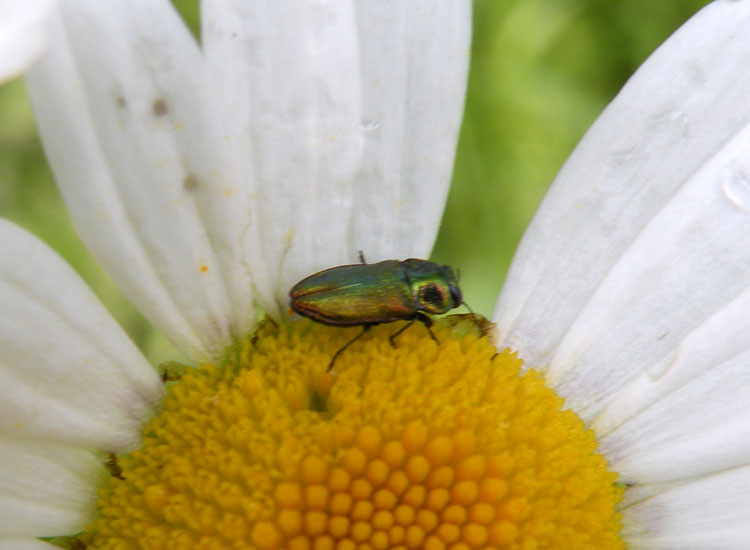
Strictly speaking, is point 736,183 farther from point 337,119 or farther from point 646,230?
point 337,119

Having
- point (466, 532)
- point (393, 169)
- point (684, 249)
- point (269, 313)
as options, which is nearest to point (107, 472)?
point (269, 313)

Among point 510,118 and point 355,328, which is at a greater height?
point 510,118

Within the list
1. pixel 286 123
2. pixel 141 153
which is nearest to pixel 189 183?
pixel 141 153

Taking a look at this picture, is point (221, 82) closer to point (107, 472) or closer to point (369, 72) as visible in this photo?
point (369, 72)

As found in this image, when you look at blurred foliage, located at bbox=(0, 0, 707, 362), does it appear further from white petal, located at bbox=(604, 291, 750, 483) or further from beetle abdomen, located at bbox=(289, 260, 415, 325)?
beetle abdomen, located at bbox=(289, 260, 415, 325)

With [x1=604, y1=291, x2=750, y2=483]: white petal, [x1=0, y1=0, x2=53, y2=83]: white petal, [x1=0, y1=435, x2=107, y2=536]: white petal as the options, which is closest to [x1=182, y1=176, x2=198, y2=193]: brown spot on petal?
[x1=0, y1=0, x2=53, y2=83]: white petal

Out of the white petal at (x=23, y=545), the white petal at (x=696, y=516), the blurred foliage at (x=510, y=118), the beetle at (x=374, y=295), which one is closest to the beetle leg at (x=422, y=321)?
the beetle at (x=374, y=295)
